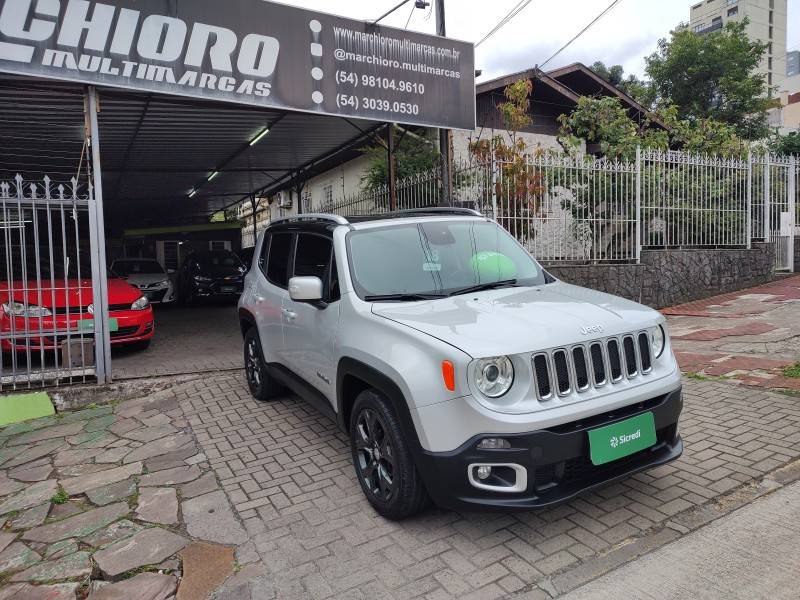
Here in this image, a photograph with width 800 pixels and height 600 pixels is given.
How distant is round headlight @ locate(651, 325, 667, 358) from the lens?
335 centimetres

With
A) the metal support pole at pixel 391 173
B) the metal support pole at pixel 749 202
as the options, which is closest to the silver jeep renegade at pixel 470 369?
the metal support pole at pixel 391 173

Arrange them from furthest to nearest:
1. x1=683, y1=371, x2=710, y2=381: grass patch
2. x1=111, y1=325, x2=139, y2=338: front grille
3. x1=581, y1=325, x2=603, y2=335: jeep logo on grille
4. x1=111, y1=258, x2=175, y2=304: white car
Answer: x1=111, y1=258, x2=175, y2=304: white car, x1=111, y1=325, x2=139, y2=338: front grille, x1=683, y1=371, x2=710, y2=381: grass patch, x1=581, y1=325, x2=603, y2=335: jeep logo on grille

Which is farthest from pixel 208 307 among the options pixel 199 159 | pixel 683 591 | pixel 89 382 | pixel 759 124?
pixel 759 124

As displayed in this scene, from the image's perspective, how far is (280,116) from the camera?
867cm

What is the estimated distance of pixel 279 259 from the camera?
5160 mm

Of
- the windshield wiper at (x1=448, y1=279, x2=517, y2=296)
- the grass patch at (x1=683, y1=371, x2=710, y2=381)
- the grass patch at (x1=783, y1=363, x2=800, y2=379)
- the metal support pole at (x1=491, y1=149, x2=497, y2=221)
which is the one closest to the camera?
the windshield wiper at (x1=448, y1=279, x2=517, y2=296)

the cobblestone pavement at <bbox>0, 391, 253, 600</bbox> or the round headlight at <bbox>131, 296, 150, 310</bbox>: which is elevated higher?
the round headlight at <bbox>131, 296, 150, 310</bbox>

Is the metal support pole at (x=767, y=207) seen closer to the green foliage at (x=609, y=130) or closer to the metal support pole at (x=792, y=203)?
the metal support pole at (x=792, y=203)

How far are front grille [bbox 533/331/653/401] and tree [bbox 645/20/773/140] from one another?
24.9m

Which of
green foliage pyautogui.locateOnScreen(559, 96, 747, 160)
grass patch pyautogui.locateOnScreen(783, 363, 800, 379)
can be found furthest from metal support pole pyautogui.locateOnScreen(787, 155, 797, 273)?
grass patch pyautogui.locateOnScreen(783, 363, 800, 379)

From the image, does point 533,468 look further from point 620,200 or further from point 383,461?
point 620,200

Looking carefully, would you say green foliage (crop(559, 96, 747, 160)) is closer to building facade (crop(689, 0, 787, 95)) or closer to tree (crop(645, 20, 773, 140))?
tree (crop(645, 20, 773, 140))

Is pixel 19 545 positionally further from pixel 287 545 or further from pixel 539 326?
pixel 539 326

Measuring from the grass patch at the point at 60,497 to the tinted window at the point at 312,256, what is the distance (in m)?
2.25
